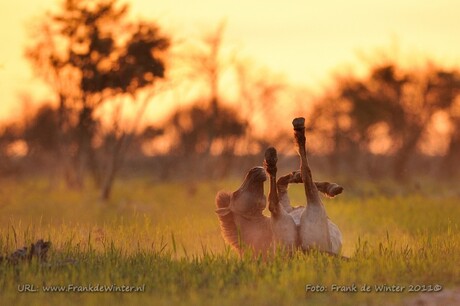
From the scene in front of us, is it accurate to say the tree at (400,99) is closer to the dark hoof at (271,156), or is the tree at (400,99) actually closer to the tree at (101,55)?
the tree at (101,55)

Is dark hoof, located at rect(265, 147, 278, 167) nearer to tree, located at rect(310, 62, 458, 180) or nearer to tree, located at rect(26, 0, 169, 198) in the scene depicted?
tree, located at rect(26, 0, 169, 198)

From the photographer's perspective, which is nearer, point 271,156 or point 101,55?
point 271,156

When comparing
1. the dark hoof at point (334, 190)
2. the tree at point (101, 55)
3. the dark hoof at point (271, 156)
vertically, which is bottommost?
the dark hoof at point (334, 190)

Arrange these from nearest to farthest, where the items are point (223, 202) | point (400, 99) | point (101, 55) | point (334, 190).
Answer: point (334, 190), point (223, 202), point (101, 55), point (400, 99)

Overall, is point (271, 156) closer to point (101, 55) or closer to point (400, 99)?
point (101, 55)

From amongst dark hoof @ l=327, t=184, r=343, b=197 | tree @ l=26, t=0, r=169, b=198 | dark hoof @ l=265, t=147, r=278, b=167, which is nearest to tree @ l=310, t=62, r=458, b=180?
tree @ l=26, t=0, r=169, b=198

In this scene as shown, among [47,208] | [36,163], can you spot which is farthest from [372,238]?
[36,163]

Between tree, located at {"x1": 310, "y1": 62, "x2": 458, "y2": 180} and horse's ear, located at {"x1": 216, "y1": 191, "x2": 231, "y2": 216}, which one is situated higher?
tree, located at {"x1": 310, "y1": 62, "x2": 458, "y2": 180}

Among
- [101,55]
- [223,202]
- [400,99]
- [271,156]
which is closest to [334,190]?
[271,156]

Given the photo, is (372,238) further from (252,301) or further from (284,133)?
(284,133)

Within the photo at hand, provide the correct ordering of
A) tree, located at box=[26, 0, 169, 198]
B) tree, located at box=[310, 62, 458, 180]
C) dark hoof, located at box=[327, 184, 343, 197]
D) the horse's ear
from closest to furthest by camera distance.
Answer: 1. dark hoof, located at box=[327, 184, 343, 197]
2. the horse's ear
3. tree, located at box=[26, 0, 169, 198]
4. tree, located at box=[310, 62, 458, 180]

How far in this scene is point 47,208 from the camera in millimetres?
21844

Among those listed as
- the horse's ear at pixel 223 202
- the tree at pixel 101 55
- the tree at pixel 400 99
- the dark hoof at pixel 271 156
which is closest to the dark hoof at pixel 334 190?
the dark hoof at pixel 271 156

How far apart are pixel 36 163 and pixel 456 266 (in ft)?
168
